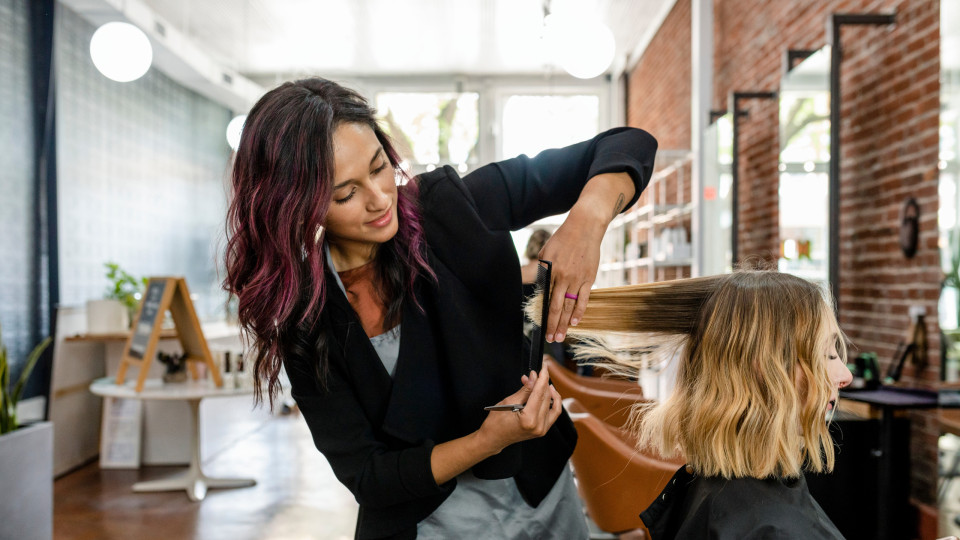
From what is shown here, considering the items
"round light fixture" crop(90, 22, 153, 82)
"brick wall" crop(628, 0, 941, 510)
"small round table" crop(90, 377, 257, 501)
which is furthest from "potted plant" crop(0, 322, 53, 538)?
"brick wall" crop(628, 0, 941, 510)

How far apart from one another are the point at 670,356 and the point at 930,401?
6.01 ft

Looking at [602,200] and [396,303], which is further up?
[602,200]

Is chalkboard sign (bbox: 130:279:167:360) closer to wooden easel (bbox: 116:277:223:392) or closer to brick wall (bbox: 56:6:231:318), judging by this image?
wooden easel (bbox: 116:277:223:392)

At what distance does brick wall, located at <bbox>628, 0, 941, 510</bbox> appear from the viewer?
2.85 meters

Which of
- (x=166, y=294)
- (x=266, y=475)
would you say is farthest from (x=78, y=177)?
(x=266, y=475)

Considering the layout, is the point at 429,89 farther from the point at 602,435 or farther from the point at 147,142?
the point at 602,435

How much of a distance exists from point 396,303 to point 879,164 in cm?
285

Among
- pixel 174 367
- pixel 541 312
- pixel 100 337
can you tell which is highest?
pixel 541 312

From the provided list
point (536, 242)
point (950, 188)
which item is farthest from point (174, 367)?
point (950, 188)

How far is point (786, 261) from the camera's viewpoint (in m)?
3.79

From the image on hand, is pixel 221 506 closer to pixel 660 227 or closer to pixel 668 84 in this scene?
pixel 660 227

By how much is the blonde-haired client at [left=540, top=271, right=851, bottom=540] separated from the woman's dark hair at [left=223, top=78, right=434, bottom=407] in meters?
0.33

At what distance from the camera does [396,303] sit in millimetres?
1168

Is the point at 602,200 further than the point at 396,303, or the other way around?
the point at 396,303
